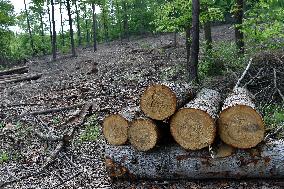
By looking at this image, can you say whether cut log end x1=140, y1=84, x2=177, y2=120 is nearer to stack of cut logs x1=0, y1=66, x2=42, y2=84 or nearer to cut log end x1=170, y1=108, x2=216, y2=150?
cut log end x1=170, y1=108, x2=216, y2=150

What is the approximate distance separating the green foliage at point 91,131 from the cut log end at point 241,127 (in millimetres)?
4100

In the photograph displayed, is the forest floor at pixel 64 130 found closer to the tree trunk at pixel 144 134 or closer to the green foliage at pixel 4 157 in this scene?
the green foliage at pixel 4 157

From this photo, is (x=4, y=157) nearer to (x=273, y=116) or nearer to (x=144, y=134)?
(x=144, y=134)

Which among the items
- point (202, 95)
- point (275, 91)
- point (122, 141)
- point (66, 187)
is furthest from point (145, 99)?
point (275, 91)

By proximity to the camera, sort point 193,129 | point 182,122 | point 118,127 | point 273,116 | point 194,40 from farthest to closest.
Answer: point 194,40, point 273,116, point 118,127, point 182,122, point 193,129

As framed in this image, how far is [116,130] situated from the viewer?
7.10m

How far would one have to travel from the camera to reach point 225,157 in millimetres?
6363

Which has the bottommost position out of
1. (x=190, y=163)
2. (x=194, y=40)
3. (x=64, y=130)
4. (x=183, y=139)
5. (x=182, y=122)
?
(x=64, y=130)

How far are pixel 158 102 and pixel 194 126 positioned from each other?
32.1 inches

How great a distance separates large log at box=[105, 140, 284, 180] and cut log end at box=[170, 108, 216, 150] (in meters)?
0.22

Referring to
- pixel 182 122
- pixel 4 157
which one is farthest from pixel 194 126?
pixel 4 157

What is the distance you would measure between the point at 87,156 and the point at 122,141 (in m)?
1.73

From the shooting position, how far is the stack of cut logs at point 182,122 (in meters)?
6.29

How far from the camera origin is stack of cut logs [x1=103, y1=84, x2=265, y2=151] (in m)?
6.29
